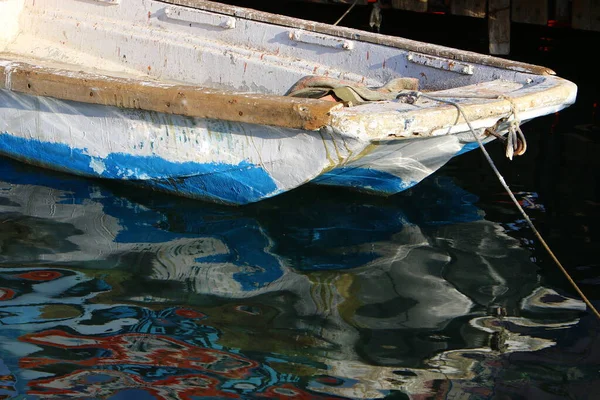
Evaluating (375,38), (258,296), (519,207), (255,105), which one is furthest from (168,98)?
(519,207)

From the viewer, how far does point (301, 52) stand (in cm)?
588

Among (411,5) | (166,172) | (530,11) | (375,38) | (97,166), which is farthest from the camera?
(411,5)

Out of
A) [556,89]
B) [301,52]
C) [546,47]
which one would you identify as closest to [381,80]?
[301,52]

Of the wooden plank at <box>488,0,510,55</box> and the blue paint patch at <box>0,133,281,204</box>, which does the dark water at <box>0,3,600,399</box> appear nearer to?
the blue paint patch at <box>0,133,281,204</box>

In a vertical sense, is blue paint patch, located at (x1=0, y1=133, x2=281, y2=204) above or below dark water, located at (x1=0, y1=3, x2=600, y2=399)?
above

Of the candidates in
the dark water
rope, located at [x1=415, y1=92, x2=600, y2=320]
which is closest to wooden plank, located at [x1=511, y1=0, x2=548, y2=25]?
the dark water

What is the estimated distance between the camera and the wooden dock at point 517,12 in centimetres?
812

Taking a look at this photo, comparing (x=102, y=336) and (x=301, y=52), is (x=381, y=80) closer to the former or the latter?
(x=301, y=52)

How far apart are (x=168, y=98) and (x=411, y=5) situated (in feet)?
16.9

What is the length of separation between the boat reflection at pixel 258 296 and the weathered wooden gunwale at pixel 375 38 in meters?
0.85

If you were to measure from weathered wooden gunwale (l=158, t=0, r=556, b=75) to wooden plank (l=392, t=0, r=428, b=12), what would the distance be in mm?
3193

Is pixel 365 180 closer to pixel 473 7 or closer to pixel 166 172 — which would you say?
pixel 166 172

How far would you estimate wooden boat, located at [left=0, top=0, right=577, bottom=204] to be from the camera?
4.20 metres

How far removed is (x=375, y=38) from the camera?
5559 mm
